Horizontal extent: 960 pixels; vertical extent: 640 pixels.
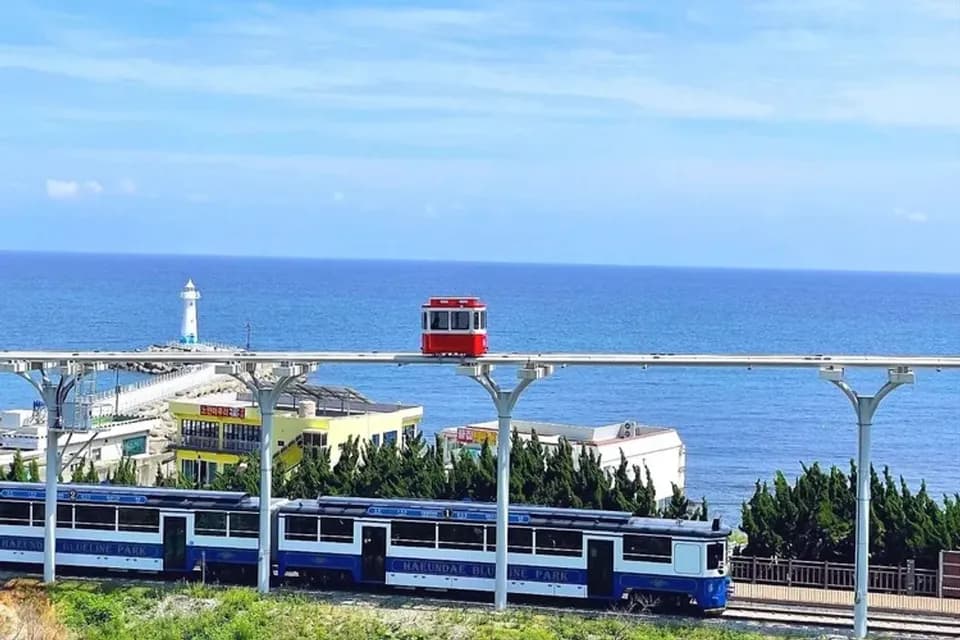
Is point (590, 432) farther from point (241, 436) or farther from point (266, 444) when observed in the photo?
point (266, 444)

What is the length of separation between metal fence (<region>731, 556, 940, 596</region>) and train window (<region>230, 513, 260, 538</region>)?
416 inches

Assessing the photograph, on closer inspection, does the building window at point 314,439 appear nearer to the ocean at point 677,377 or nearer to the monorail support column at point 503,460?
the ocean at point 677,377

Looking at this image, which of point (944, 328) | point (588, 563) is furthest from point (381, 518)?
point (944, 328)

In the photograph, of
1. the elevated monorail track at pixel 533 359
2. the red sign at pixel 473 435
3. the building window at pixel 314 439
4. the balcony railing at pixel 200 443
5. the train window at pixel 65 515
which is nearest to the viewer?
the elevated monorail track at pixel 533 359

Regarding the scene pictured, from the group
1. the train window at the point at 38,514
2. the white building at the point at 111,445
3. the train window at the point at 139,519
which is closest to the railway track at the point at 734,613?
the train window at the point at 139,519

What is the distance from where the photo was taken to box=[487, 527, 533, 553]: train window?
25531 mm

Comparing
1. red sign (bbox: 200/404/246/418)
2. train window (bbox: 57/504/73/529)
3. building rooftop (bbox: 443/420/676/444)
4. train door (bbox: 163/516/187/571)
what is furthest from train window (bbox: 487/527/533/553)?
red sign (bbox: 200/404/246/418)

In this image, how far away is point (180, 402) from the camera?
51656 mm

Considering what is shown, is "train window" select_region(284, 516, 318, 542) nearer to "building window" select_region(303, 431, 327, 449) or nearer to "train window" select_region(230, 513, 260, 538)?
"train window" select_region(230, 513, 260, 538)

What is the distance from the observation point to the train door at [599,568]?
82.0 feet

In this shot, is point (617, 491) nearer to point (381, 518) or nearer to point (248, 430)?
point (381, 518)

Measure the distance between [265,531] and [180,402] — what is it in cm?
2707

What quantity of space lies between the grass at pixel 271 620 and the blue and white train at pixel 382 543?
42.4 inches

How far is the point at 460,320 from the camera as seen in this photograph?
25562mm
